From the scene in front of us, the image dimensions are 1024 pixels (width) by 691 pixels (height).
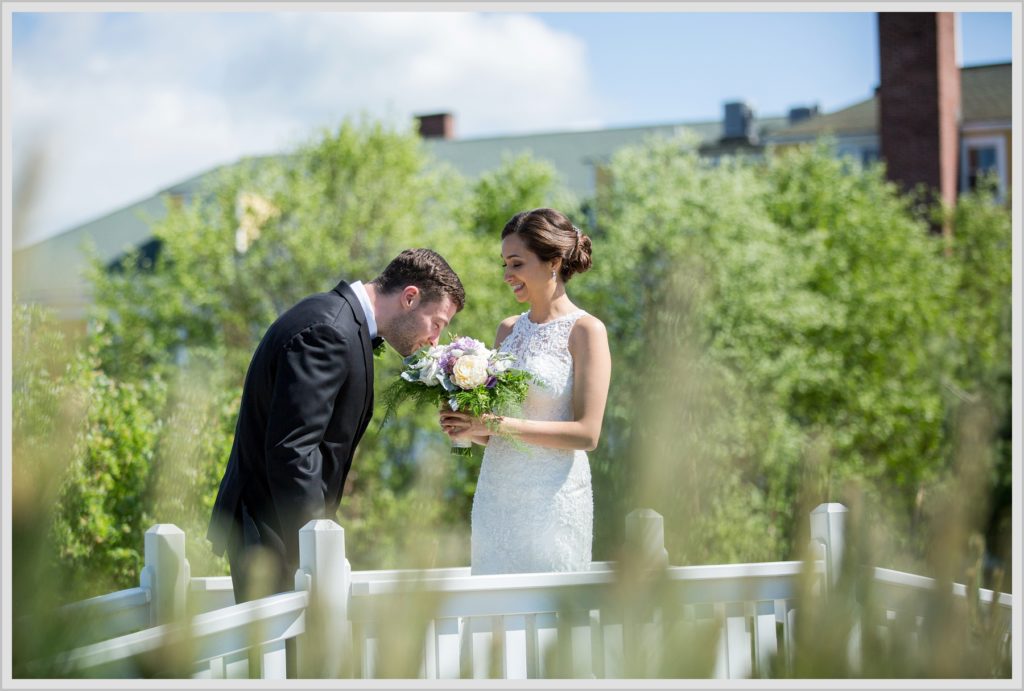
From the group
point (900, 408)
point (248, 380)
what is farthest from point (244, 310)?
point (248, 380)

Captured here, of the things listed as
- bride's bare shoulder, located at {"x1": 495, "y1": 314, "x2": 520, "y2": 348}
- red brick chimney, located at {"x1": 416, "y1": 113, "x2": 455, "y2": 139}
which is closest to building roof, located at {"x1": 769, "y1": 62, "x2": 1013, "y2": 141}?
red brick chimney, located at {"x1": 416, "y1": 113, "x2": 455, "y2": 139}

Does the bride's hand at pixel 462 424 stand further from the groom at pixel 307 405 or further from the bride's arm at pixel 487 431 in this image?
the groom at pixel 307 405

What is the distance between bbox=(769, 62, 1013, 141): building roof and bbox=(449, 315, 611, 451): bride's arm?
86.3 ft

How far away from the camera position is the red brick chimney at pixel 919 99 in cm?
2588

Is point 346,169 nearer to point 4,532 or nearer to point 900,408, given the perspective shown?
point 900,408

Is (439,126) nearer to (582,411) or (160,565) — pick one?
(582,411)

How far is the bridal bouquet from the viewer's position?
11.4 ft

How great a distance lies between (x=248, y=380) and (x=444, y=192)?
23.3m

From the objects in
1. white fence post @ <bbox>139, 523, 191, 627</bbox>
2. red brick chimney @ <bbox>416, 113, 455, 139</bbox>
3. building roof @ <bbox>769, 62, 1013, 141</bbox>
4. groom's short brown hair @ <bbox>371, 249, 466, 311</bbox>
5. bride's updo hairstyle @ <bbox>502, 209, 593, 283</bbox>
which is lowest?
white fence post @ <bbox>139, 523, 191, 627</bbox>

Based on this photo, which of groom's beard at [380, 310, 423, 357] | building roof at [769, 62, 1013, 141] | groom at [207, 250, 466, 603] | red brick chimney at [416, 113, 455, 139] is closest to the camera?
groom at [207, 250, 466, 603]

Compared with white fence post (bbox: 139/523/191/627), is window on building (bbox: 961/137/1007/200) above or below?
above

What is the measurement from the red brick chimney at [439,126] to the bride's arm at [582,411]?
34839mm

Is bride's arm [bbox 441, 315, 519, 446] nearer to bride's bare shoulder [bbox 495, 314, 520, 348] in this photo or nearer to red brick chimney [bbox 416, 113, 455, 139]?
bride's bare shoulder [bbox 495, 314, 520, 348]

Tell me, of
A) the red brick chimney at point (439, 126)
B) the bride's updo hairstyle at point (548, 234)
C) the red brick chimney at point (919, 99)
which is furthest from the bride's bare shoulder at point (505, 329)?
the red brick chimney at point (439, 126)
